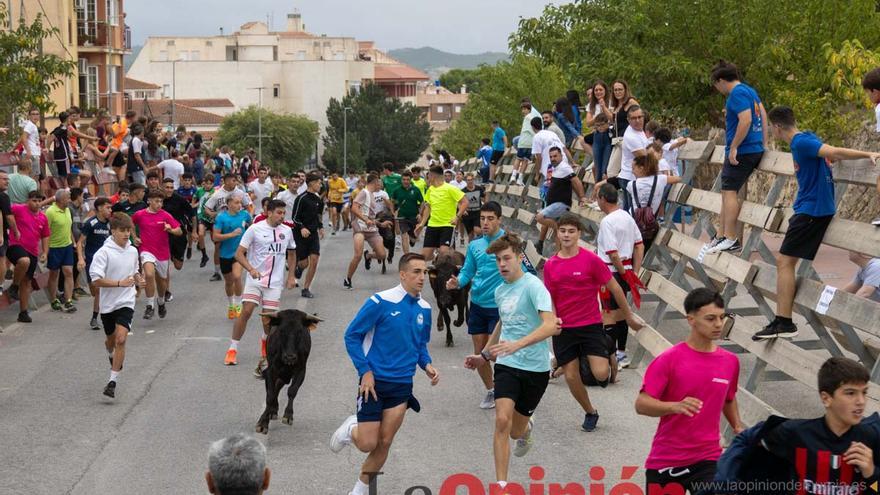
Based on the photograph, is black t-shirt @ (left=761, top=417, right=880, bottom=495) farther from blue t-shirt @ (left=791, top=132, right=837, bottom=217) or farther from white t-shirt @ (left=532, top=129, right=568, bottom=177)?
white t-shirt @ (left=532, top=129, right=568, bottom=177)

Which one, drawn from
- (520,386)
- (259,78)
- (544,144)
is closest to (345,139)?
(259,78)

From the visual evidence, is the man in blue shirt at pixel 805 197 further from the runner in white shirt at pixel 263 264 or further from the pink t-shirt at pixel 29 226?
the pink t-shirt at pixel 29 226

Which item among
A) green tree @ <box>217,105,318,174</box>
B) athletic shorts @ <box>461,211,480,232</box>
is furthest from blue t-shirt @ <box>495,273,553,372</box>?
green tree @ <box>217,105,318,174</box>

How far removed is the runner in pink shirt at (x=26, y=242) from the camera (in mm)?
18312

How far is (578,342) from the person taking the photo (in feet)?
36.8

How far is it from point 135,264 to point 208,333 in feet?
11.9

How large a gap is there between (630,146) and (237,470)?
11.4 metres

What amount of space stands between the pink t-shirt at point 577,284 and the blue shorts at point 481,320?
1.56 meters

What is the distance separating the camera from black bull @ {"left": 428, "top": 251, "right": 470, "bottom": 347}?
1608cm

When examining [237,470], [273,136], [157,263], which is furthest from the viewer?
[273,136]

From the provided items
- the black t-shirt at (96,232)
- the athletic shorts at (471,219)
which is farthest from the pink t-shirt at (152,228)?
the athletic shorts at (471,219)

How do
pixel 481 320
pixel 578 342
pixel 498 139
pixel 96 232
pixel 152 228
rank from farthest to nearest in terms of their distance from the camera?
pixel 498 139
pixel 96 232
pixel 152 228
pixel 481 320
pixel 578 342

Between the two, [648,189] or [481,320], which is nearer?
[481,320]

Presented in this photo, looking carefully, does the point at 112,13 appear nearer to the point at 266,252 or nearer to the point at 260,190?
the point at 260,190
